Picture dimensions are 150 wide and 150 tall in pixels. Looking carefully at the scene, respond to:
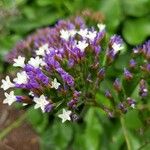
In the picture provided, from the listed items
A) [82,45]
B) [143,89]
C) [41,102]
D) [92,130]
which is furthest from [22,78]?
[92,130]

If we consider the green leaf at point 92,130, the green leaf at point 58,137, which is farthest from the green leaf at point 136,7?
the green leaf at point 58,137

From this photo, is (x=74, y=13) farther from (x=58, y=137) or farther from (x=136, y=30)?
(x=58, y=137)

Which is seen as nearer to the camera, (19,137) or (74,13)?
(74,13)

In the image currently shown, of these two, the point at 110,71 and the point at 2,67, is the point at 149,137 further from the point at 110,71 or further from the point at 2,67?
the point at 2,67

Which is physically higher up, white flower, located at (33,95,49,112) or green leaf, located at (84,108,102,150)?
white flower, located at (33,95,49,112)

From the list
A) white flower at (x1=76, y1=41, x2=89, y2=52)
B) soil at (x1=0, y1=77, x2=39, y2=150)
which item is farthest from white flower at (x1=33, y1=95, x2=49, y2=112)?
soil at (x1=0, y1=77, x2=39, y2=150)

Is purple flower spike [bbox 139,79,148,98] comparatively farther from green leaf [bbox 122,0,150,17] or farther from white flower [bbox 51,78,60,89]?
green leaf [bbox 122,0,150,17]

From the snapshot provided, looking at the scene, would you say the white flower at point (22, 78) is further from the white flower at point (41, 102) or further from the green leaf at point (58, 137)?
the green leaf at point (58, 137)
